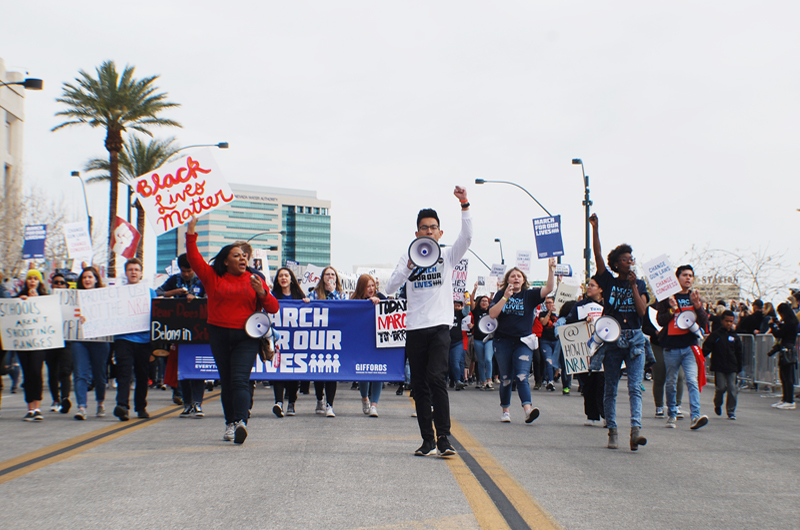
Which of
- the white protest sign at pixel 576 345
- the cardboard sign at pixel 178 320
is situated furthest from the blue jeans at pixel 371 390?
the white protest sign at pixel 576 345

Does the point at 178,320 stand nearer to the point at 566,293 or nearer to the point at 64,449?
the point at 64,449

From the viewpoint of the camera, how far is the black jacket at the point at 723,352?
39.0 ft

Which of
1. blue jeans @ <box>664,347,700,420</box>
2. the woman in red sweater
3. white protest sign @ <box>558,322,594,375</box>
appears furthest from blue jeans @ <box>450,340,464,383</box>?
→ the woman in red sweater

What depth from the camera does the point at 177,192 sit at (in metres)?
9.52

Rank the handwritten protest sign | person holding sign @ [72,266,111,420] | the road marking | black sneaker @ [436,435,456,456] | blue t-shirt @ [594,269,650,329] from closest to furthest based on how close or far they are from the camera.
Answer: the road marking < black sneaker @ [436,435,456,456] < blue t-shirt @ [594,269,650,329] < person holding sign @ [72,266,111,420] < the handwritten protest sign

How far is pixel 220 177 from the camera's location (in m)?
9.66

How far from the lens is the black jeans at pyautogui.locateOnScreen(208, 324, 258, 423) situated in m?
7.54

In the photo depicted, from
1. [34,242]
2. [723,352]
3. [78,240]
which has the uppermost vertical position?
[34,242]

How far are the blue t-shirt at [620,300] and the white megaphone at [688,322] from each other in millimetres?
2448

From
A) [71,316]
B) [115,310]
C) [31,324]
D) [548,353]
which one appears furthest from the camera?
[548,353]

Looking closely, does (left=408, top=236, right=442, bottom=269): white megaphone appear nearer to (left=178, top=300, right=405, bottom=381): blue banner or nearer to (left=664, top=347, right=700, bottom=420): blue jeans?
(left=178, top=300, right=405, bottom=381): blue banner

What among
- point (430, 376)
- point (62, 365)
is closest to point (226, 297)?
point (430, 376)

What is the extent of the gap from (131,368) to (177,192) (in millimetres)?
2353

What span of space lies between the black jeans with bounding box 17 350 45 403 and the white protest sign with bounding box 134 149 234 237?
2.51 meters
